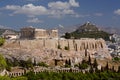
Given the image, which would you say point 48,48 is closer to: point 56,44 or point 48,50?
point 48,50

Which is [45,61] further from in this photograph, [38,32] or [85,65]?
[38,32]

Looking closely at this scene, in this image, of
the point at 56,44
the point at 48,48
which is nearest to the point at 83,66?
the point at 48,48

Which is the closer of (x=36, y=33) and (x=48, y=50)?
(x=48, y=50)

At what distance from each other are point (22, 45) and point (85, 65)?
383 inches

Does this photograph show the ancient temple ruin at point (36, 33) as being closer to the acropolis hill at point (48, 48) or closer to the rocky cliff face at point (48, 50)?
the acropolis hill at point (48, 48)

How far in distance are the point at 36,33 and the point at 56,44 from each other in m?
5.58

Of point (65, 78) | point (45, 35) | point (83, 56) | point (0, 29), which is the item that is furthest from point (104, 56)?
point (0, 29)

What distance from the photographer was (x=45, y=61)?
54312mm

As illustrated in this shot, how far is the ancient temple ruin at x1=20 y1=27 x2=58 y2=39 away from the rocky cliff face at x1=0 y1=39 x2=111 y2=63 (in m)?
4.36

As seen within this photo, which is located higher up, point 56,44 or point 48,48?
point 56,44

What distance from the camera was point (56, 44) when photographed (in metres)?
61.8

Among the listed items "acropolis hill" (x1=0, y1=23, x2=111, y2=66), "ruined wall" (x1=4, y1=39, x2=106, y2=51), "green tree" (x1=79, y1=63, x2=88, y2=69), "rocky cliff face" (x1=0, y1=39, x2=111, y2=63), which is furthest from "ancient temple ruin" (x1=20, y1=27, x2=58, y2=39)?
"green tree" (x1=79, y1=63, x2=88, y2=69)

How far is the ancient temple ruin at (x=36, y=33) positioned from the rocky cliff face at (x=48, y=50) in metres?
4.36

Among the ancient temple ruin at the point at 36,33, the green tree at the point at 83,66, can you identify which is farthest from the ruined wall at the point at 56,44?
the green tree at the point at 83,66
